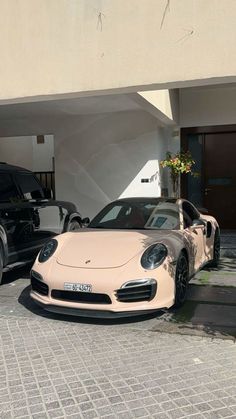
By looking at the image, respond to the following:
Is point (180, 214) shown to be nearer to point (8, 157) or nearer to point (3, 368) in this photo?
point (3, 368)

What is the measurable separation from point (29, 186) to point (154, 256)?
3.41m

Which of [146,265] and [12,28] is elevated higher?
[12,28]

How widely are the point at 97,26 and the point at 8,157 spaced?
10.3 metres

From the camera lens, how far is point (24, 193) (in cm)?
732

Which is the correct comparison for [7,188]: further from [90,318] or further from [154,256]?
[154,256]

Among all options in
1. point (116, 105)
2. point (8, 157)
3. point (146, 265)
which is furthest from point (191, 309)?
point (8, 157)

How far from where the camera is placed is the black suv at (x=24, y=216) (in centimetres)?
655

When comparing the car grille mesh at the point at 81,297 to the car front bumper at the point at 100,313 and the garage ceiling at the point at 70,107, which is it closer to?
the car front bumper at the point at 100,313

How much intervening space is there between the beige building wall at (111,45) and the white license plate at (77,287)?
2585mm

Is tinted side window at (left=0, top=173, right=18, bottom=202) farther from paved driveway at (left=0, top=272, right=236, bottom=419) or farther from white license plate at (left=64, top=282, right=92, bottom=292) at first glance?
white license plate at (left=64, top=282, right=92, bottom=292)

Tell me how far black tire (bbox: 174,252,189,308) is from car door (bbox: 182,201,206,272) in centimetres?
42

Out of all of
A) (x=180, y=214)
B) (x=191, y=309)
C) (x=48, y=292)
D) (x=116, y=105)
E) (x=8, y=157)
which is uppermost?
(x=116, y=105)

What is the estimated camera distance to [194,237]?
6.20 metres

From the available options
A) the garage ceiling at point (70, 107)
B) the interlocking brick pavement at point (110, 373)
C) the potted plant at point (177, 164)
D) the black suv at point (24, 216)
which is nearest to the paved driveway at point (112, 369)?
the interlocking brick pavement at point (110, 373)
